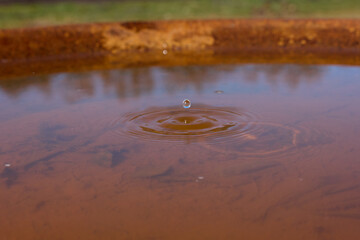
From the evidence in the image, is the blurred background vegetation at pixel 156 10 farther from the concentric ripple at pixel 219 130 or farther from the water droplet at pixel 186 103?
the concentric ripple at pixel 219 130

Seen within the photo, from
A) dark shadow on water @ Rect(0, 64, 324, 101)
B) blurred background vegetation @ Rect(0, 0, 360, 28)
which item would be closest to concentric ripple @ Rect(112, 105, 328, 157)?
dark shadow on water @ Rect(0, 64, 324, 101)

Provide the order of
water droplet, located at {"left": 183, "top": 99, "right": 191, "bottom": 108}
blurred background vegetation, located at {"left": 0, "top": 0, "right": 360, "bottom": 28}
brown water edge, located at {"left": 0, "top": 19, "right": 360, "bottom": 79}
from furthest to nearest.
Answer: blurred background vegetation, located at {"left": 0, "top": 0, "right": 360, "bottom": 28}
brown water edge, located at {"left": 0, "top": 19, "right": 360, "bottom": 79}
water droplet, located at {"left": 183, "top": 99, "right": 191, "bottom": 108}

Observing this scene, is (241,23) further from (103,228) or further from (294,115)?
(103,228)

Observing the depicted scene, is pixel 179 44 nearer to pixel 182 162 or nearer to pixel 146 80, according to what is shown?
pixel 146 80

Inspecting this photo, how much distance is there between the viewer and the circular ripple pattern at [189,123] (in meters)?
1.55

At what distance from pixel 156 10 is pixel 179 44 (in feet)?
5.40

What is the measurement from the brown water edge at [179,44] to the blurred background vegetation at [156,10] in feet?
3.42

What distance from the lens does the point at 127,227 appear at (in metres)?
0.99

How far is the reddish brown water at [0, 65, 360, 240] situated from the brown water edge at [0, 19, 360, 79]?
30.1 inches

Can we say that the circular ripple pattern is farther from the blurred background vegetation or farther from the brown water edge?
the blurred background vegetation

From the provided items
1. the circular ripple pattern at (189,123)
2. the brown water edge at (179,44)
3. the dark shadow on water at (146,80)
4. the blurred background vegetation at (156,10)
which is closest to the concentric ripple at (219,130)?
the circular ripple pattern at (189,123)

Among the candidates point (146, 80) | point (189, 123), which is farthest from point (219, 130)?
point (146, 80)

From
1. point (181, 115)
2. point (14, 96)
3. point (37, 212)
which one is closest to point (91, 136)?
point (181, 115)

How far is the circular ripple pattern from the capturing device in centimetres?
155
